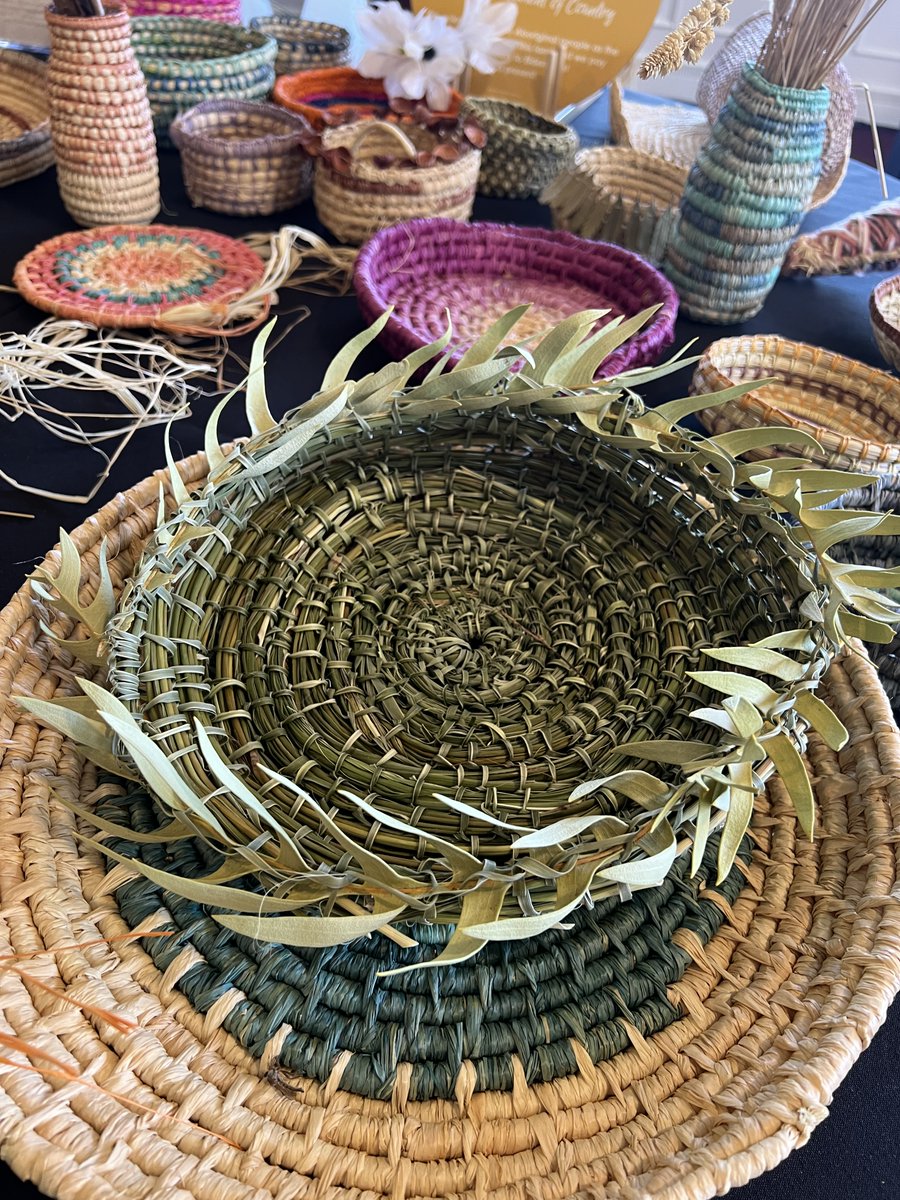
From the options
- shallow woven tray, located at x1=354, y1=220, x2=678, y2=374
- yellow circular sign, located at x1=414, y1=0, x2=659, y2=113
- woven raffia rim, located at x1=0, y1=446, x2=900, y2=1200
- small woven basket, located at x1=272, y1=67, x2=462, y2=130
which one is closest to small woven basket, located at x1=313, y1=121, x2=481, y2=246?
shallow woven tray, located at x1=354, y1=220, x2=678, y2=374

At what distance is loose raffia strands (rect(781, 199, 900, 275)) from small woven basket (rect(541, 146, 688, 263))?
0.15 metres

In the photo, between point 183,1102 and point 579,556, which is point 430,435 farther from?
point 183,1102

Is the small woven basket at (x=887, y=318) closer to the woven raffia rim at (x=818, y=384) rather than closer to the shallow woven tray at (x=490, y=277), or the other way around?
the woven raffia rim at (x=818, y=384)

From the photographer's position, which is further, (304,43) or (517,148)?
(304,43)

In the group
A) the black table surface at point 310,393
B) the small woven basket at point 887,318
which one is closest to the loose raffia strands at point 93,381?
the black table surface at point 310,393

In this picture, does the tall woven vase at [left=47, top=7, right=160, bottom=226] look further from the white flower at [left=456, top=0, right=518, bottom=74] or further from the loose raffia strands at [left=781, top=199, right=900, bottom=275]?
the loose raffia strands at [left=781, top=199, right=900, bottom=275]

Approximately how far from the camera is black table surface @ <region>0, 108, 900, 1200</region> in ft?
1.25

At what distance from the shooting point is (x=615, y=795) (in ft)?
1.29

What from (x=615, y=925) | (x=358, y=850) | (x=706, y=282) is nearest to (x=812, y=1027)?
(x=615, y=925)

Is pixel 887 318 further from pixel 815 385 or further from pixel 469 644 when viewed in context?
pixel 469 644

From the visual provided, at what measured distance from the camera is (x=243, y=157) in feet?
2.96

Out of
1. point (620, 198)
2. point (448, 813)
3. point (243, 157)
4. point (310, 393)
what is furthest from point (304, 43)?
point (448, 813)

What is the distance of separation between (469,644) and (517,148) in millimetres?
728

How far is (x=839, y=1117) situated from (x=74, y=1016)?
1.08 ft
